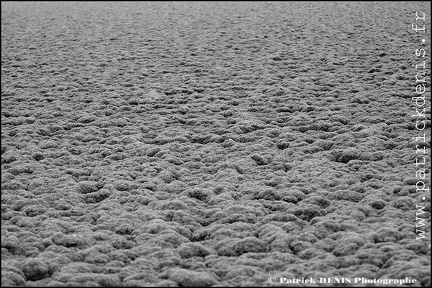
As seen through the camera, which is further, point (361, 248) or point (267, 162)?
point (267, 162)

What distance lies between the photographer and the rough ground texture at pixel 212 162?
457 cm

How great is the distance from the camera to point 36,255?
4730 millimetres

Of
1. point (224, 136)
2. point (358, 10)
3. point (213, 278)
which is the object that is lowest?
point (213, 278)

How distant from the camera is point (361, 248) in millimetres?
4598

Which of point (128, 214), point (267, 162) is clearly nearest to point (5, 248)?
point (128, 214)

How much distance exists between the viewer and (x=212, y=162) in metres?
6.78

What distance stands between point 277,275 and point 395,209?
67.9 inches

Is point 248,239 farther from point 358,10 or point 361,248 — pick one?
point 358,10

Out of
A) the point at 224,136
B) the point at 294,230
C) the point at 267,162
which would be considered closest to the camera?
the point at 294,230

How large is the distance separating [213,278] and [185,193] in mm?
1754

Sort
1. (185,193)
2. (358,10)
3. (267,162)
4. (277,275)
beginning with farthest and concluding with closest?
(358,10)
(267,162)
(185,193)
(277,275)

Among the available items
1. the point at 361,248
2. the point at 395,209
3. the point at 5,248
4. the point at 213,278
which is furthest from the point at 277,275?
the point at 5,248

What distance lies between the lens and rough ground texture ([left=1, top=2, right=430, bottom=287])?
4570mm

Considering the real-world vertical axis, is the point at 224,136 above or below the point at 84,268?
above
